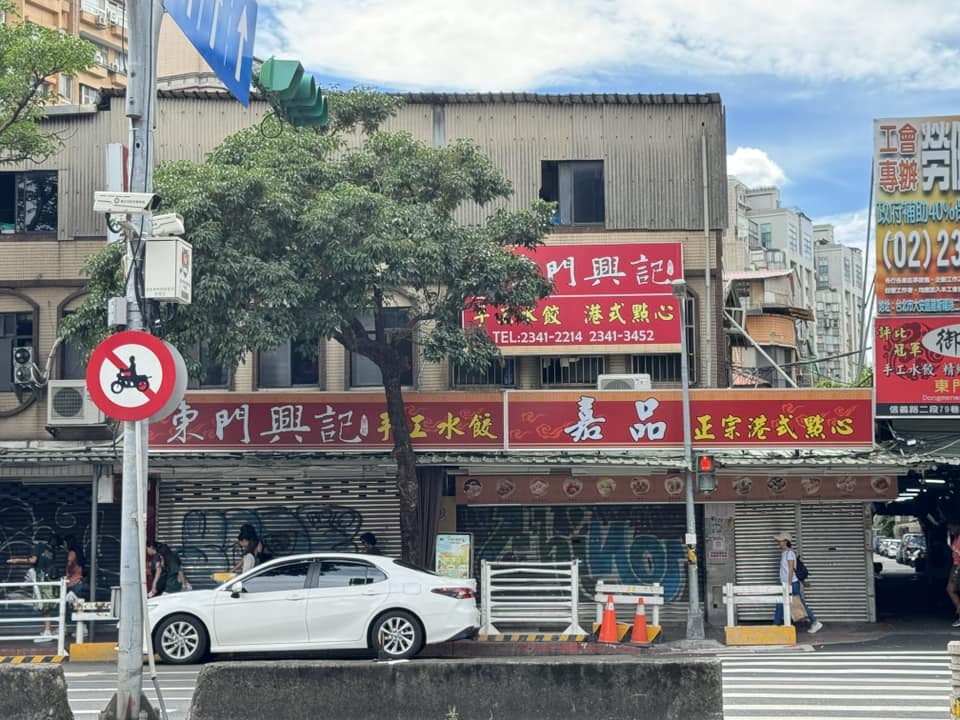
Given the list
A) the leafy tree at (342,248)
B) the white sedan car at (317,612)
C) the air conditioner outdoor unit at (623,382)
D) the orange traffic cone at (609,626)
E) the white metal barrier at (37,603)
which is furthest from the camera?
the air conditioner outdoor unit at (623,382)

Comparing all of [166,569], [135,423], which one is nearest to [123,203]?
[135,423]

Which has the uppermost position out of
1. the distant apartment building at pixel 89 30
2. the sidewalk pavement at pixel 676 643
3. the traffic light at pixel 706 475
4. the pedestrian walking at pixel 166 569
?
the distant apartment building at pixel 89 30

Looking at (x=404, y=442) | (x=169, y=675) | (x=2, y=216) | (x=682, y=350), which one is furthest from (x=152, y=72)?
(x=2, y=216)

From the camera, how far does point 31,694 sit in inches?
398

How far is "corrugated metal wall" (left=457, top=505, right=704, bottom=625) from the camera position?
22.2 metres

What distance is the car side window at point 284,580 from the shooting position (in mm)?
16578

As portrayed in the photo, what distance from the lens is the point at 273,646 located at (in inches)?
647

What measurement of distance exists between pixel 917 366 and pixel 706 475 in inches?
175

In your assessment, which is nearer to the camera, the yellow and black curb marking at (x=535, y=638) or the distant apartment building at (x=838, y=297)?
the yellow and black curb marking at (x=535, y=638)

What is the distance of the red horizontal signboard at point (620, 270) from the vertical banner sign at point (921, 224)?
366 cm

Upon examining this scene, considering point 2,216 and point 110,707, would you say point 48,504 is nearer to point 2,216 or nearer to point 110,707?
Answer: point 2,216

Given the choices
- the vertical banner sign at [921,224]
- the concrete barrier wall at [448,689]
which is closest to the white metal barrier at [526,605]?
the vertical banner sign at [921,224]

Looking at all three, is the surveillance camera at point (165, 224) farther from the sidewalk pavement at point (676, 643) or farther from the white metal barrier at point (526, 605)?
the white metal barrier at point (526, 605)

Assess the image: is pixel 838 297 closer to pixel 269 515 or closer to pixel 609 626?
pixel 269 515
